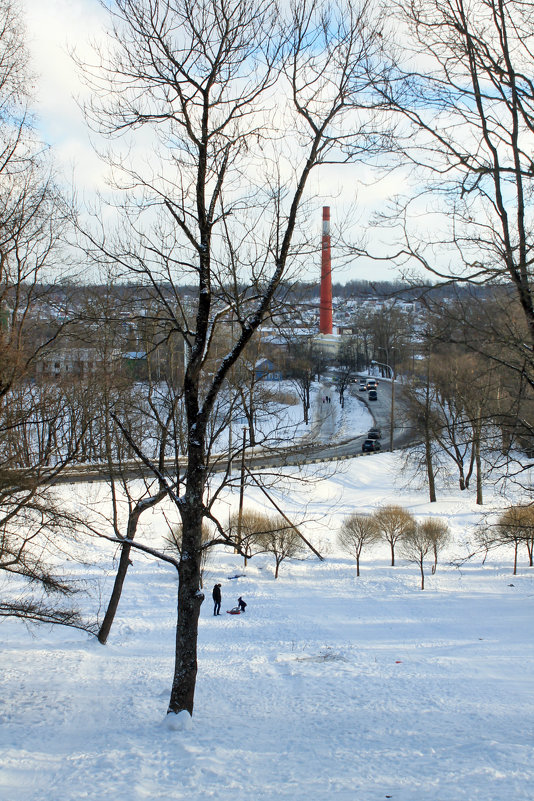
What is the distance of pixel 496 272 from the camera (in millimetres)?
5754

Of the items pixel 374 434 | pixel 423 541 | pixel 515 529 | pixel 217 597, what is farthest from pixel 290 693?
pixel 374 434

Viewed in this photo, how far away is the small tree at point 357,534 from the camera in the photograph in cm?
2197

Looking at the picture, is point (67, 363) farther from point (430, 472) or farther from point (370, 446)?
point (370, 446)

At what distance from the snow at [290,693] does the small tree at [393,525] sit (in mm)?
1274

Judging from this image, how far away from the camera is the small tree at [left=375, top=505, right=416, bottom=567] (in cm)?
2223

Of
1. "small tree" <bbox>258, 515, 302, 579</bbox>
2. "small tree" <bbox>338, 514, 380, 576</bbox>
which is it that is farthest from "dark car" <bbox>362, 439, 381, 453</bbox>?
"small tree" <bbox>258, 515, 302, 579</bbox>

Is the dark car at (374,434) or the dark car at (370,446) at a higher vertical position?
the dark car at (374,434)

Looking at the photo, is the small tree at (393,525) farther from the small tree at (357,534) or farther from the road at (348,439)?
the road at (348,439)

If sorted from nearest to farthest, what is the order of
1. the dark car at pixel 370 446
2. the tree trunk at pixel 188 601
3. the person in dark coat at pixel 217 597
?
the tree trunk at pixel 188 601, the person in dark coat at pixel 217 597, the dark car at pixel 370 446

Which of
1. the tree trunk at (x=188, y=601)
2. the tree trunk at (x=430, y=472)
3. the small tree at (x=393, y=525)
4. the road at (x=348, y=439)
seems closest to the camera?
the tree trunk at (x=188, y=601)

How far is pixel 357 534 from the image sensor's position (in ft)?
72.2

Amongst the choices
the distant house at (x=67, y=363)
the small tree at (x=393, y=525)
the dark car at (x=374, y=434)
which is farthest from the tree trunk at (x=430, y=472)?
the distant house at (x=67, y=363)

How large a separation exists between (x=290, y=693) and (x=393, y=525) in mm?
13115

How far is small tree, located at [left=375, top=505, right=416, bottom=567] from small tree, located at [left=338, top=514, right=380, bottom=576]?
0.31 m
